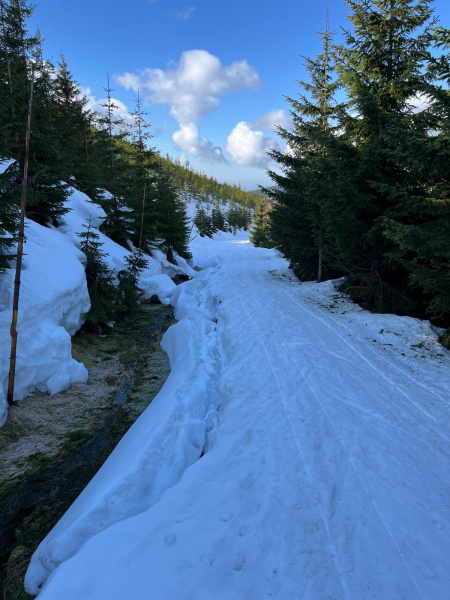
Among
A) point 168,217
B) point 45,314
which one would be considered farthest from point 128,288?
point 168,217

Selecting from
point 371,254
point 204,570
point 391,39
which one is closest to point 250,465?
point 204,570

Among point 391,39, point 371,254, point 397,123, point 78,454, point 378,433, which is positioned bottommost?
point 78,454

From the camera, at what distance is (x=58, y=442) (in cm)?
677

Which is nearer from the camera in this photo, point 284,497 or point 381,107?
point 284,497

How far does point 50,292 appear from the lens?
30.7 ft

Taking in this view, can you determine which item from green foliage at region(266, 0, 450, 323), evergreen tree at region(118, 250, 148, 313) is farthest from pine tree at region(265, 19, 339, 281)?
evergreen tree at region(118, 250, 148, 313)

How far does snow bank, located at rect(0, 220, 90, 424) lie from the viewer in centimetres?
781

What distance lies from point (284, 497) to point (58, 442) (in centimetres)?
525

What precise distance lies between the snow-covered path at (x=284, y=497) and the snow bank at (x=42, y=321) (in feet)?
11.6

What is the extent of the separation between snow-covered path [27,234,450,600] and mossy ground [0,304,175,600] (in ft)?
2.21

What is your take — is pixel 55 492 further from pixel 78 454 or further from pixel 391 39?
pixel 391 39

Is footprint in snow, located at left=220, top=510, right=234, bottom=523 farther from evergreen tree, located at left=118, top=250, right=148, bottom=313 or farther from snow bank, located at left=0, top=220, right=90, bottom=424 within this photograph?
evergreen tree, located at left=118, top=250, right=148, bottom=313

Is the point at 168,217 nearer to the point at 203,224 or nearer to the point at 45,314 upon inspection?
the point at 45,314

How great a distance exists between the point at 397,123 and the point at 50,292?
12.5 meters
